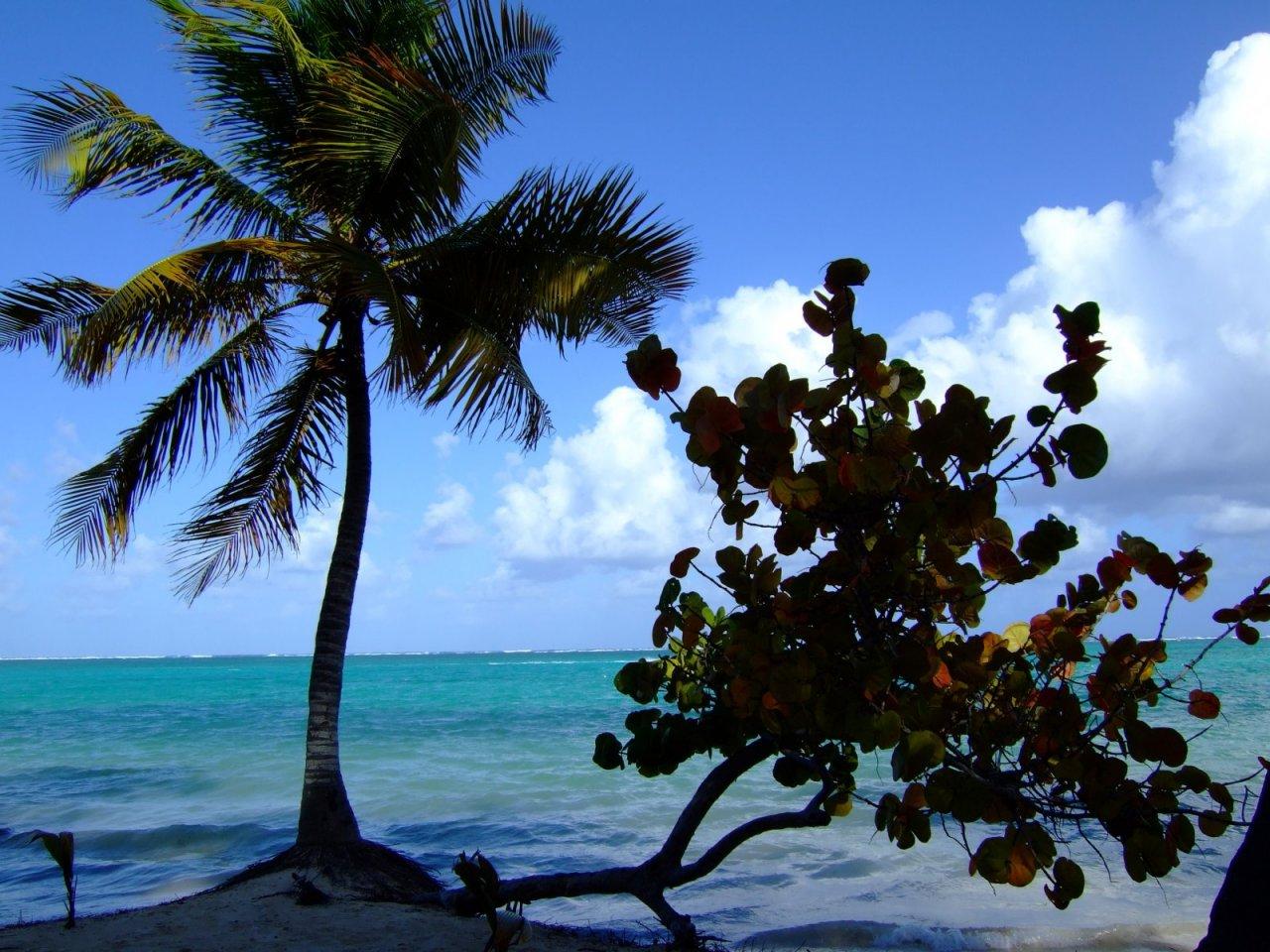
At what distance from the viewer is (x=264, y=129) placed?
22.6 ft

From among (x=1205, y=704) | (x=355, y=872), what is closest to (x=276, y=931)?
(x=355, y=872)

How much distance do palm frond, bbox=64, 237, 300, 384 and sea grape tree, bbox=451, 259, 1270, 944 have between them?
165 inches

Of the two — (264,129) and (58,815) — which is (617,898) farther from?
(58,815)

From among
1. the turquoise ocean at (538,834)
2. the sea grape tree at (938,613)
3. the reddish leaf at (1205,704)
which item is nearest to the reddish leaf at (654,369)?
the sea grape tree at (938,613)

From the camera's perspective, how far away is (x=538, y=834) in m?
9.76

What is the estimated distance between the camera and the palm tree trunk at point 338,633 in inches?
233

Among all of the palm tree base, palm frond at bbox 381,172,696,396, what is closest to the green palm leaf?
palm frond at bbox 381,172,696,396

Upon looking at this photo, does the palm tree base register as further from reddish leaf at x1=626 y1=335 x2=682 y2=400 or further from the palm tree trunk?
reddish leaf at x1=626 y1=335 x2=682 y2=400

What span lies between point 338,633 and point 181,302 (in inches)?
104

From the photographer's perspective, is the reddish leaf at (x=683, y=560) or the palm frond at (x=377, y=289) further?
the palm frond at (x=377, y=289)

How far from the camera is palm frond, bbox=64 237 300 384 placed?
5.93m

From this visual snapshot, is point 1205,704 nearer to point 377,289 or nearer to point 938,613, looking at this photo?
point 938,613

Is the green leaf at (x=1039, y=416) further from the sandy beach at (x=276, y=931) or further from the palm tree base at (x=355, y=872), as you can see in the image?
the palm tree base at (x=355, y=872)

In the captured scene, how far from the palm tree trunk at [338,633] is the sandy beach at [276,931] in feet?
2.04
